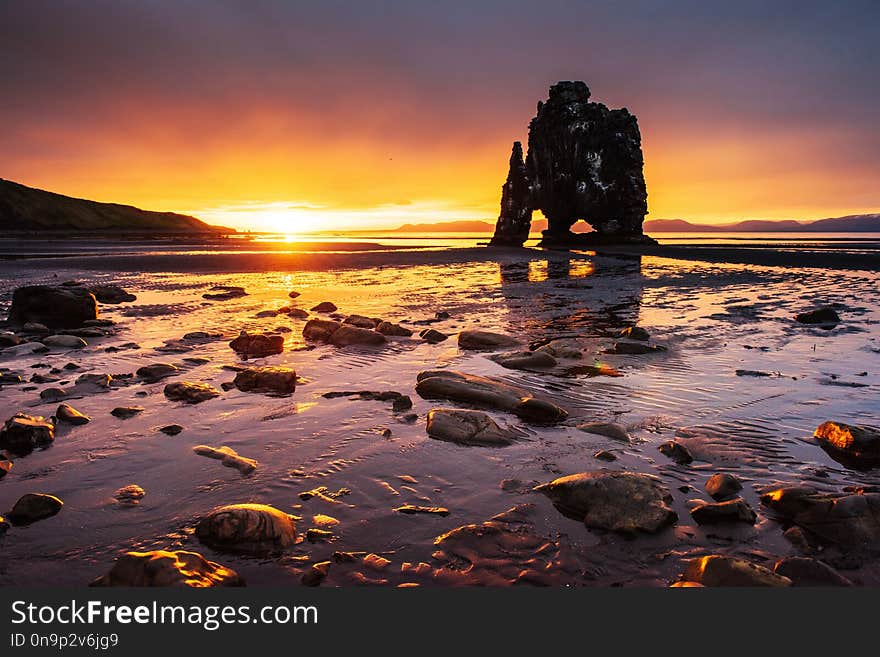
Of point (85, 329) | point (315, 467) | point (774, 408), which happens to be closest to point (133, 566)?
point (315, 467)

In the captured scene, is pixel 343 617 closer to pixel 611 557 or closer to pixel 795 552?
pixel 611 557

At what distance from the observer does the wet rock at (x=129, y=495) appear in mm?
3541

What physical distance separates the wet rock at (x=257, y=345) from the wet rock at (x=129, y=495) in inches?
193

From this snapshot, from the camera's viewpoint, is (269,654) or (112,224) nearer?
(269,654)

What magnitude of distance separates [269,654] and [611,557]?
2.09 meters

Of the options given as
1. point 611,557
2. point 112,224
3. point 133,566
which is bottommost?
point 611,557

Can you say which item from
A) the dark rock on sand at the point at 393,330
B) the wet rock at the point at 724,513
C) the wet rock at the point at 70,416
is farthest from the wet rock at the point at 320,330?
the wet rock at the point at 724,513

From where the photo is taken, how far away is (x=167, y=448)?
4.52m

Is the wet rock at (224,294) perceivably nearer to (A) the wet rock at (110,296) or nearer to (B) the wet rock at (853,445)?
(A) the wet rock at (110,296)

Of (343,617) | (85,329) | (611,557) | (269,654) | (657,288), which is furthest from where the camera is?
(657,288)

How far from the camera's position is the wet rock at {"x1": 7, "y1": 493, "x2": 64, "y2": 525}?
10.7 ft

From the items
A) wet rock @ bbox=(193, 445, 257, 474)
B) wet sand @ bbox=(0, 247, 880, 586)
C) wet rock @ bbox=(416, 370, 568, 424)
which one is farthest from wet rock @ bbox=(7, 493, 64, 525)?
wet rock @ bbox=(416, 370, 568, 424)

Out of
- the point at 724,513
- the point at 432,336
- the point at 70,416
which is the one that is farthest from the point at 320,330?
the point at 724,513

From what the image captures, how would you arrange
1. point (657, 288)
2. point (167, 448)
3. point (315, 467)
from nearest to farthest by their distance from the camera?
point (315, 467) < point (167, 448) < point (657, 288)
